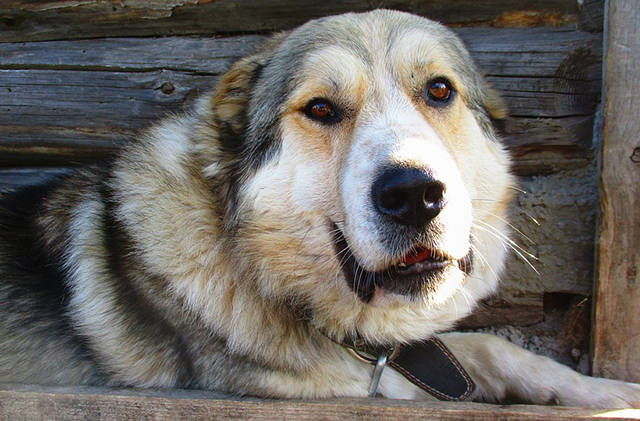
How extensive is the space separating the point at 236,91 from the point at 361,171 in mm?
797

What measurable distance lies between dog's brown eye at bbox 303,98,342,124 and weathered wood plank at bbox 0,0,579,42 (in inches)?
43.3

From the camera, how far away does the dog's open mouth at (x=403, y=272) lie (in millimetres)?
1893

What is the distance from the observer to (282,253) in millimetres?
2172

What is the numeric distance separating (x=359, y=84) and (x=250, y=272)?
0.82 m

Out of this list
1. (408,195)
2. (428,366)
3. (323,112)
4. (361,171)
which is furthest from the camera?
(428,366)

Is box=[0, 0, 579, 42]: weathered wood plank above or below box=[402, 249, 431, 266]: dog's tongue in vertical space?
above

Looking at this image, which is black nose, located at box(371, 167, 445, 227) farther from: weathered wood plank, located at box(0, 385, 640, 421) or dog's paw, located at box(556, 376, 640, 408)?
dog's paw, located at box(556, 376, 640, 408)

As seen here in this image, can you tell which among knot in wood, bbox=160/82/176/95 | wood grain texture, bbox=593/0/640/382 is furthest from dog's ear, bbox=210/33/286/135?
wood grain texture, bbox=593/0/640/382

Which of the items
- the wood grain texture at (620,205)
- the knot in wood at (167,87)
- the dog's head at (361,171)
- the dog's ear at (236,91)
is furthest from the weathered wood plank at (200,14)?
the dog's ear at (236,91)

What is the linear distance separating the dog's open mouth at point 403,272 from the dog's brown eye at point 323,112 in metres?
0.41

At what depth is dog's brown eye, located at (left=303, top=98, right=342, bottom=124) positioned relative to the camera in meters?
2.16

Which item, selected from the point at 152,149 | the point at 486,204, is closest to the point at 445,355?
the point at 486,204

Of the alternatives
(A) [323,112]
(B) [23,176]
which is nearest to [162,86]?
(B) [23,176]

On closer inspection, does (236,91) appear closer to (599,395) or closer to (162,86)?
(162,86)
